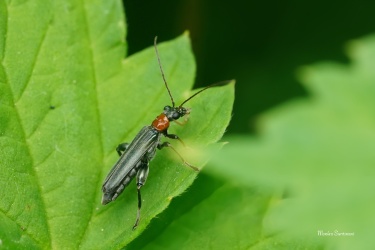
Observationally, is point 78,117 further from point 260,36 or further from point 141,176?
point 260,36

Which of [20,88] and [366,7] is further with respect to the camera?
[366,7]

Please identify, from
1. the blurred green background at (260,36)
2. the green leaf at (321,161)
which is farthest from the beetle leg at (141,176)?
the blurred green background at (260,36)

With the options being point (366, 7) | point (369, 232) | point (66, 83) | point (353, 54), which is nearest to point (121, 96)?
point (66, 83)

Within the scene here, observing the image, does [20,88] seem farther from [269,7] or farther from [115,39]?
[269,7]

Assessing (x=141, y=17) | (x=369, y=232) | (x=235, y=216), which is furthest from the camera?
(x=141, y=17)

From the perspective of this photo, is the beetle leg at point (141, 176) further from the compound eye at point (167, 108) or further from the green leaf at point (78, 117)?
the compound eye at point (167, 108)

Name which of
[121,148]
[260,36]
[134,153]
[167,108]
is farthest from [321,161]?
[260,36]
